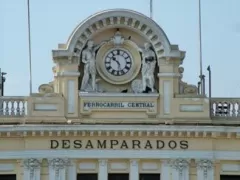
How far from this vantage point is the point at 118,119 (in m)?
37.9

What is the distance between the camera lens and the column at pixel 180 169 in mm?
37781

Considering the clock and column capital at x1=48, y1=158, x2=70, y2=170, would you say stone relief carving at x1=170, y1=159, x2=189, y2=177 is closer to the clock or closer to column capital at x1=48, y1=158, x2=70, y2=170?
the clock

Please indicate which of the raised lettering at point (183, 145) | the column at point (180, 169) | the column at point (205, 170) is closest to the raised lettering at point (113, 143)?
the column at point (180, 169)

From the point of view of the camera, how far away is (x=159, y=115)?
125ft

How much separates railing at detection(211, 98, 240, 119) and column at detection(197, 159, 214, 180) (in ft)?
6.25

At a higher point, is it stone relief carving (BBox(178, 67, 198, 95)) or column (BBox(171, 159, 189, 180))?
stone relief carving (BBox(178, 67, 198, 95))

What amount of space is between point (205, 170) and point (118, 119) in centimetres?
374

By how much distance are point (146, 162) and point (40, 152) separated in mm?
3953

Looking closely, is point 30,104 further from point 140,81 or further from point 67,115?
point 140,81

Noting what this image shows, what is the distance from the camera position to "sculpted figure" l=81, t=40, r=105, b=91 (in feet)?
125

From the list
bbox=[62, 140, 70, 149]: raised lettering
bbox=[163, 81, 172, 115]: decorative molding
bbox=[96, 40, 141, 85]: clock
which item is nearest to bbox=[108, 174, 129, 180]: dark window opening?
bbox=[62, 140, 70, 149]: raised lettering

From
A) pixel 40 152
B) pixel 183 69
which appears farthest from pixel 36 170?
pixel 183 69

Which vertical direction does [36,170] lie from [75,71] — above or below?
below

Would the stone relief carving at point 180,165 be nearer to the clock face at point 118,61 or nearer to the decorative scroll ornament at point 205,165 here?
the decorative scroll ornament at point 205,165
